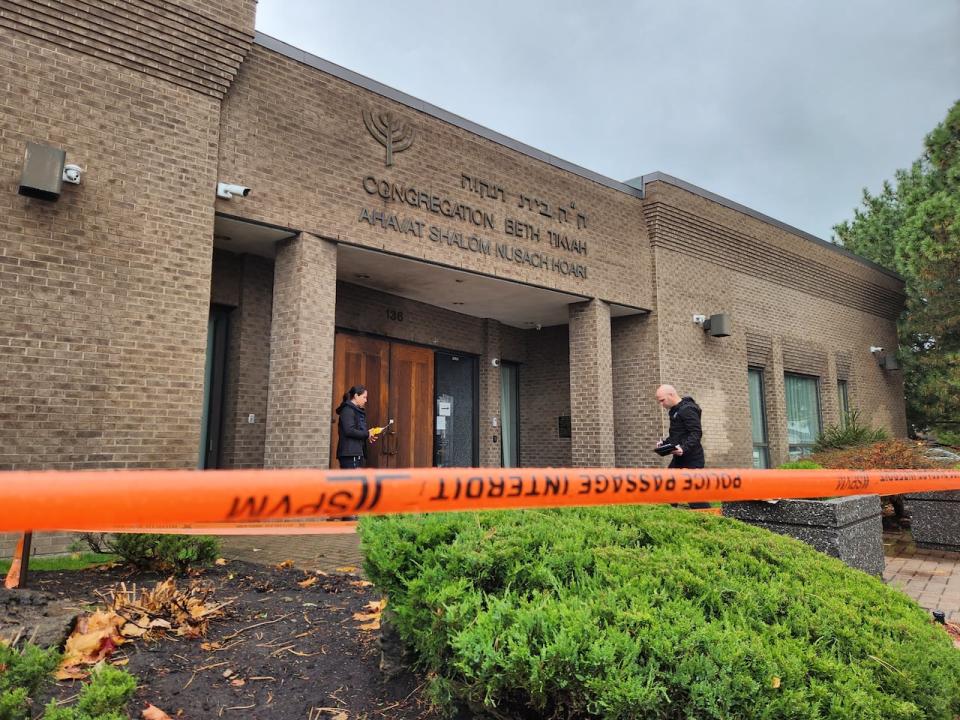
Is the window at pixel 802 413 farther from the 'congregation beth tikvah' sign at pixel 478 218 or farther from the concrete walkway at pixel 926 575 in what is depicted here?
the concrete walkway at pixel 926 575

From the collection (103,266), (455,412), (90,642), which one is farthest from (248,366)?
(90,642)

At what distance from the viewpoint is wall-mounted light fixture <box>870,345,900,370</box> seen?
64.8ft

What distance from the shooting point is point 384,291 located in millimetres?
11828

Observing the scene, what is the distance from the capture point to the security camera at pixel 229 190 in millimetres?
7734

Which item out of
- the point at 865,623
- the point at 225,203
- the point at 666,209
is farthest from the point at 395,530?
the point at 666,209

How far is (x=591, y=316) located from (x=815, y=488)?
898cm

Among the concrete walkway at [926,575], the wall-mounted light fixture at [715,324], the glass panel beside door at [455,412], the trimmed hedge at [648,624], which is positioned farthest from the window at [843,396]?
the trimmed hedge at [648,624]

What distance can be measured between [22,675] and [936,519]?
820 centimetres

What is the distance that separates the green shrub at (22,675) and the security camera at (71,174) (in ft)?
19.1

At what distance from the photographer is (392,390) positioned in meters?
11.9

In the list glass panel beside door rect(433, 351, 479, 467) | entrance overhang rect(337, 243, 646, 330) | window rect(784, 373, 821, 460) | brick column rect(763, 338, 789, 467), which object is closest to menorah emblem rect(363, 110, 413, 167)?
entrance overhang rect(337, 243, 646, 330)

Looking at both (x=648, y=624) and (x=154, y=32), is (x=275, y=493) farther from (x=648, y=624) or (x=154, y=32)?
(x=154, y=32)

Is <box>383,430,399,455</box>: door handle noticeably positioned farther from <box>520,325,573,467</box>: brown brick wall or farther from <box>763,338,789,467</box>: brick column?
<box>763,338,789,467</box>: brick column

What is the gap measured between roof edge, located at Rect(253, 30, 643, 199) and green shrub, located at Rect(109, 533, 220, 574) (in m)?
6.55
